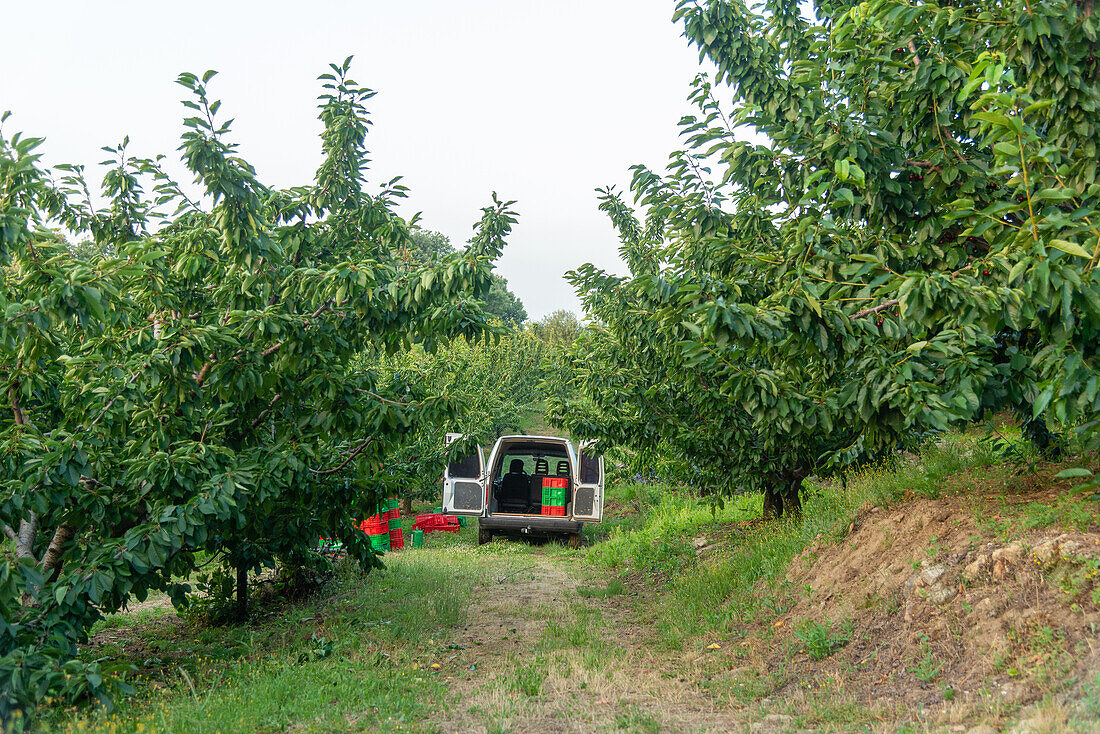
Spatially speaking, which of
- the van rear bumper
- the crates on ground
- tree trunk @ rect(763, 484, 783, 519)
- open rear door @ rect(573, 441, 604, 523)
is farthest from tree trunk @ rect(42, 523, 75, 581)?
open rear door @ rect(573, 441, 604, 523)

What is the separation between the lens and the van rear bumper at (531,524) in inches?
500

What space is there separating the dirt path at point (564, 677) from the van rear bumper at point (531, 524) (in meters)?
4.69

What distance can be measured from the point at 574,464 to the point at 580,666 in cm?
739

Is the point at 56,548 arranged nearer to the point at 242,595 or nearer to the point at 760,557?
the point at 242,595

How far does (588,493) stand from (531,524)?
1191 mm

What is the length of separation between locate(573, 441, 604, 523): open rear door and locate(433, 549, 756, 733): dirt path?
14.5 ft

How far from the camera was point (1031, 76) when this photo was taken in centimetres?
402

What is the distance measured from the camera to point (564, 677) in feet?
16.5

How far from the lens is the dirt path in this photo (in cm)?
415

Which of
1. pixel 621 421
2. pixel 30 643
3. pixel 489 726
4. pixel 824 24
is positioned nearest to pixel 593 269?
pixel 621 421

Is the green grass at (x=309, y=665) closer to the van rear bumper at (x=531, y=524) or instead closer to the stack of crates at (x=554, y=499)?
the van rear bumper at (x=531, y=524)

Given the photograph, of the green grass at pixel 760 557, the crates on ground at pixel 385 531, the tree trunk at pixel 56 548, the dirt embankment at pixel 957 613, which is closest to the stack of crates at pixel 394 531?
the crates on ground at pixel 385 531

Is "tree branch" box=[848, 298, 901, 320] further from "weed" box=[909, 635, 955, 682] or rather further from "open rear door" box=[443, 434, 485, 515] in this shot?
"open rear door" box=[443, 434, 485, 515]

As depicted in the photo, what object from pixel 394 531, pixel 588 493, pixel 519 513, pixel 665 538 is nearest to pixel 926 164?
pixel 665 538
